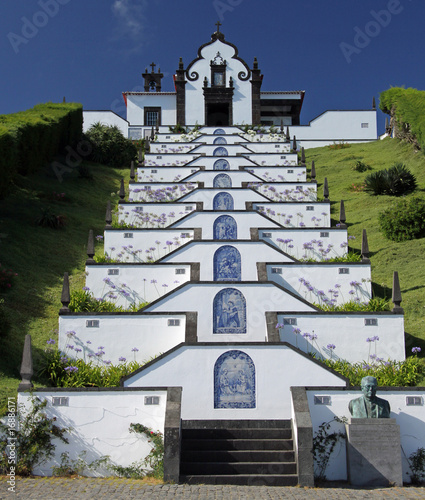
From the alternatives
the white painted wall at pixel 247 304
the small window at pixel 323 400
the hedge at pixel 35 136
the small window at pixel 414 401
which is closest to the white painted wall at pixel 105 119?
the hedge at pixel 35 136

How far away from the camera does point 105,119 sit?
1610 inches

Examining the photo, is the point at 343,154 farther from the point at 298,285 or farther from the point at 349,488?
the point at 349,488

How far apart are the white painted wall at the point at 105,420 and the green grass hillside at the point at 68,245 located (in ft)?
5.51

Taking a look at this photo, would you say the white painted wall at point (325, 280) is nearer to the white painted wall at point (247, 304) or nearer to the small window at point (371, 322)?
the white painted wall at point (247, 304)

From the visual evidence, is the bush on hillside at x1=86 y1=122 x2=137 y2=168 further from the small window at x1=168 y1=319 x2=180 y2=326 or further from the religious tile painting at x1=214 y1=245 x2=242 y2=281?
the small window at x1=168 y1=319 x2=180 y2=326

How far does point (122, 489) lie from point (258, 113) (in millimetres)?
31533

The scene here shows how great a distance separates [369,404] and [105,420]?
459 cm

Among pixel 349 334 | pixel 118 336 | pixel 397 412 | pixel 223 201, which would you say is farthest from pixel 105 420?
pixel 223 201

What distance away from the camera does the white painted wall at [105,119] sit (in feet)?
133

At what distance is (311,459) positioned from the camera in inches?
407

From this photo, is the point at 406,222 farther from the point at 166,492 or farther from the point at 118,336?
the point at 166,492

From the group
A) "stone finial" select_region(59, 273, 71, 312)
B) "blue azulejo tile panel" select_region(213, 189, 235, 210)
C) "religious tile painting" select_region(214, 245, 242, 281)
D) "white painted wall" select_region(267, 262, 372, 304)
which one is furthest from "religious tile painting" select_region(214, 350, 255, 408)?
"blue azulejo tile panel" select_region(213, 189, 235, 210)

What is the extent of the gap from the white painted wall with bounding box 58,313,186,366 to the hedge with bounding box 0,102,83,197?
9.08m

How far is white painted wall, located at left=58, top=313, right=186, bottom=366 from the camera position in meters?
13.7
